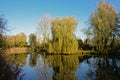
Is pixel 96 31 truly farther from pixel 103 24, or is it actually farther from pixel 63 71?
pixel 63 71

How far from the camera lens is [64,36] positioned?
4272 cm

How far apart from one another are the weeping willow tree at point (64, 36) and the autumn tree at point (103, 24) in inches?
168

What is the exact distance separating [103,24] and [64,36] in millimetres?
7539

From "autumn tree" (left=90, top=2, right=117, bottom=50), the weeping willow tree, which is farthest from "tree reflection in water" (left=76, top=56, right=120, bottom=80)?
"autumn tree" (left=90, top=2, right=117, bottom=50)

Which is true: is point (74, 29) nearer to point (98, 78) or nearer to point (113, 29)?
point (113, 29)

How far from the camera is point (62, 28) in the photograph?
43.0 meters

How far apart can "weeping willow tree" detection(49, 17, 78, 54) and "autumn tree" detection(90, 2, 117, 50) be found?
4275 mm

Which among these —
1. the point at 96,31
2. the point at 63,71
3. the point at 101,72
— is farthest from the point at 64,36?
the point at 101,72

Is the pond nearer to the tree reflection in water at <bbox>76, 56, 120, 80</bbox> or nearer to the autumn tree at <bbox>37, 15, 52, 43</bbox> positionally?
the tree reflection in water at <bbox>76, 56, 120, 80</bbox>

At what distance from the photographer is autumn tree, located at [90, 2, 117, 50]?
43188 millimetres

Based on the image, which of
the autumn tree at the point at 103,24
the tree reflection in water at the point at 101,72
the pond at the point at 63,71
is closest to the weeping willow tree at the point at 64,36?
the autumn tree at the point at 103,24

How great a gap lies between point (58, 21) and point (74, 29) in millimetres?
3285

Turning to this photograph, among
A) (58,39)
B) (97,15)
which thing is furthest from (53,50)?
(97,15)

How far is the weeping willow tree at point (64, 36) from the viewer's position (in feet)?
140
